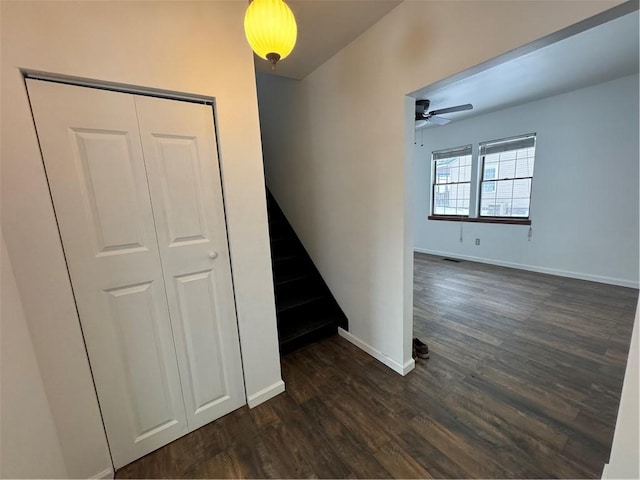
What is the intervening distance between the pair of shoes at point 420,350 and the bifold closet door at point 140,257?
147 cm

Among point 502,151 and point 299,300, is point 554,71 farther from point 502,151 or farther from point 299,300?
point 299,300

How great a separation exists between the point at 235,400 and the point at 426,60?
239cm

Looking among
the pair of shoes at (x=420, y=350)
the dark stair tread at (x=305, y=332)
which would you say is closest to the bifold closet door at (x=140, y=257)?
the dark stair tread at (x=305, y=332)

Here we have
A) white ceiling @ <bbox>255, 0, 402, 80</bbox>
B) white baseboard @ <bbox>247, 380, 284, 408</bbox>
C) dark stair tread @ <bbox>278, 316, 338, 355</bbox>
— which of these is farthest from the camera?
dark stair tread @ <bbox>278, 316, 338, 355</bbox>

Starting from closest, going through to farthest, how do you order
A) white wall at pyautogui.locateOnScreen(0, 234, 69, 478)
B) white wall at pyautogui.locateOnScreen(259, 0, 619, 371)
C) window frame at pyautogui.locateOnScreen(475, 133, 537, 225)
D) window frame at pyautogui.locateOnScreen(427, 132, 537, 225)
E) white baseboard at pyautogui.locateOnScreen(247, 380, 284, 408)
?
white wall at pyautogui.locateOnScreen(0, 234, 69, 478)
white wall at pyautogui.locateOnScreen(259, 0, 619, 371)
white baseboard at pyautogui.locateOnScreen(247, 380, 284, 408)
window frame at pyautogui.locateOnScreen(475, 133, 537, 225)
window frame at pyautogui.locateOnScreen(427, 132, 537, 225)

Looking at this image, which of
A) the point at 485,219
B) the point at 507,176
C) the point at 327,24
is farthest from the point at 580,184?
the point at 327,24

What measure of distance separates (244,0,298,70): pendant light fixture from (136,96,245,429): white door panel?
0.53 meters

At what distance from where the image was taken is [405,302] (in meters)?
1.84

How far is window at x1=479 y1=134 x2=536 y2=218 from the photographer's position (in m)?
4.03

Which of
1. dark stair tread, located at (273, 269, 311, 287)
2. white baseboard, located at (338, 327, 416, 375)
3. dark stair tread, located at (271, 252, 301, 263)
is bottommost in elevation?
white baseboard, located at (338, 327, 416, 375)

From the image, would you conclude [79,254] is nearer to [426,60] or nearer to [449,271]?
[426,60]

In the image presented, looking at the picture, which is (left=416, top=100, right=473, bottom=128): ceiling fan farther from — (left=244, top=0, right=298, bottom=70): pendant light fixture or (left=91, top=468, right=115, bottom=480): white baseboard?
(left=91, top=468, right=115, bottom=480): white baseboard

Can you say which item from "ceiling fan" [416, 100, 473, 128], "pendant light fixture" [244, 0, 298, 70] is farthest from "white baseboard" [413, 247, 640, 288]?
"pendant light fixture" [244, 0, 298, 70]

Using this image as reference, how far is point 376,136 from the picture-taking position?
1.82 meters
